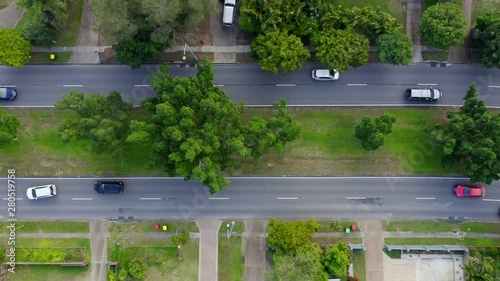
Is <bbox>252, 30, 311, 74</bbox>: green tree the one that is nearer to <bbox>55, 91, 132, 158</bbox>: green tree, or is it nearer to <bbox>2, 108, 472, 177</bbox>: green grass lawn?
<bbox>2, 108, 472, 177</bbox>: green grass lawn

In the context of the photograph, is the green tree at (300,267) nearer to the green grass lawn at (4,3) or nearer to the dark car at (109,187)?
the dark car at (109,187)

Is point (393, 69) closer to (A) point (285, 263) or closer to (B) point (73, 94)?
(A) point (285, 263)

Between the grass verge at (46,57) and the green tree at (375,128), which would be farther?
the grass verge at (46,57)

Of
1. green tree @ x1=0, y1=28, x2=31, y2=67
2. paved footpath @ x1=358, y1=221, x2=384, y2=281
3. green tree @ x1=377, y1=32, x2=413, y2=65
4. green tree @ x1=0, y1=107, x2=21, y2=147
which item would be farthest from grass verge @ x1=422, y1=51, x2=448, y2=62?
green tree @ x1=0, y1=107, x2=21, y2=147

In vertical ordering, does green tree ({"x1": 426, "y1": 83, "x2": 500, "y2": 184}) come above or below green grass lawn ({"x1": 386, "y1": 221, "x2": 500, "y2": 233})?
above

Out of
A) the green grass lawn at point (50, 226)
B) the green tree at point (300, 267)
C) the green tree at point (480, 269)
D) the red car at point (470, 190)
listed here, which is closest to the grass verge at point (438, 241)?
the green tree at point (480, 269)

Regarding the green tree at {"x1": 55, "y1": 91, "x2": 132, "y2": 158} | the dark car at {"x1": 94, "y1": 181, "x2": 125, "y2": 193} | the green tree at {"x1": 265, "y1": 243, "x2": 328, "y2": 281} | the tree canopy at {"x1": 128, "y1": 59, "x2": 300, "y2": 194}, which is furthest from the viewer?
the dark car at {"x1": 94, "y1": 181, "x2": 125, "y2": 193}

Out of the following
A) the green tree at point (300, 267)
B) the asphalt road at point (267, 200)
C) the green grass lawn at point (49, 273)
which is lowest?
→ the green grass lawn at point (49, 273)
